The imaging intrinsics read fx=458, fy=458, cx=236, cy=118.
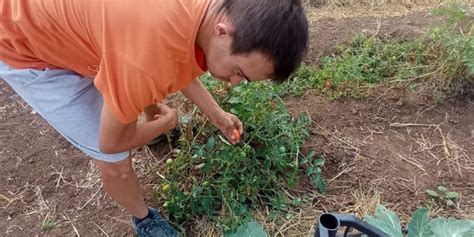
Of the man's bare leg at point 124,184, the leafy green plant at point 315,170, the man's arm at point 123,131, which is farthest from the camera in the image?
the leafy green plant at point 315,170

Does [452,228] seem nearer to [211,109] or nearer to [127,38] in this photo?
[211,109]

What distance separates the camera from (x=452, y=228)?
1.33 meters

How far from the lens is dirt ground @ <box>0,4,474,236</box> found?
193 centimetres

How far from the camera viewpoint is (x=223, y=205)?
72.7 inches

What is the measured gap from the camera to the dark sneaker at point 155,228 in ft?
5.81

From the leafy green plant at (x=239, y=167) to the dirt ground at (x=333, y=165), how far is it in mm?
126

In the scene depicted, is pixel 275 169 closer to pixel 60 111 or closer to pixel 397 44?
pixel 60 111

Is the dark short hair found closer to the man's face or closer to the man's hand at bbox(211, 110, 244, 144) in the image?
the man's face

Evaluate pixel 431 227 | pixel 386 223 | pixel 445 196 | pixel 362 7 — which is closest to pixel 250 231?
pixel 386 223

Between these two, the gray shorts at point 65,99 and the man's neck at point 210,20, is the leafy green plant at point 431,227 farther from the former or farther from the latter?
the gray shorts at point 65,99

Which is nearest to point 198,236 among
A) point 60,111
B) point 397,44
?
point 60,111

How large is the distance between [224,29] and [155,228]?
0.95 meters

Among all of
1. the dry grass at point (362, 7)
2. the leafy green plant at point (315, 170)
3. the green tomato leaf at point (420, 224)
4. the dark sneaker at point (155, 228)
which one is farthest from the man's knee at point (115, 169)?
the dry grass at point (362, 7)

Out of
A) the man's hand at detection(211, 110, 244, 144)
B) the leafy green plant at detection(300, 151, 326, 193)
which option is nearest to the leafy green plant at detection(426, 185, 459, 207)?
the leafy green plant at detection(300, 151, 326, 193)
